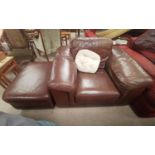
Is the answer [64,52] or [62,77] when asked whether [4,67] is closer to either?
[64,52]

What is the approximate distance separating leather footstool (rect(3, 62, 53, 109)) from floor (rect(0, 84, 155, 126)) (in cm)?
18

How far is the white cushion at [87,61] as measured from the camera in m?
1.42

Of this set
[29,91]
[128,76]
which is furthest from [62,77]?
[128,76]

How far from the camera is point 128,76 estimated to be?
1.11 m

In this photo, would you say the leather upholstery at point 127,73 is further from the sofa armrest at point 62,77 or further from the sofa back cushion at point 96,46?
the sofa armrest at point 62,77

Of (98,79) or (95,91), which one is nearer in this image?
(95,91)

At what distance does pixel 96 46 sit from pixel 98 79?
409mm

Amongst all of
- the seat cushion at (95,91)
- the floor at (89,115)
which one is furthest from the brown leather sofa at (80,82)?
the floor at (89,115)

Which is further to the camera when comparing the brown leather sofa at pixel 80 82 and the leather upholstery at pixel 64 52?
the leather upholstery at pixel 64 52

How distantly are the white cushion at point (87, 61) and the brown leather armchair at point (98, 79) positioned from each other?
5 cm

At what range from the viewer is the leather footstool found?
1177 mm

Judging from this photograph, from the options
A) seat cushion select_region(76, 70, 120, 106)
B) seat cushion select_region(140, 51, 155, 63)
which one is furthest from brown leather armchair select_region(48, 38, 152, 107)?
seat cushion select_region(140, 51, 155, 63)
